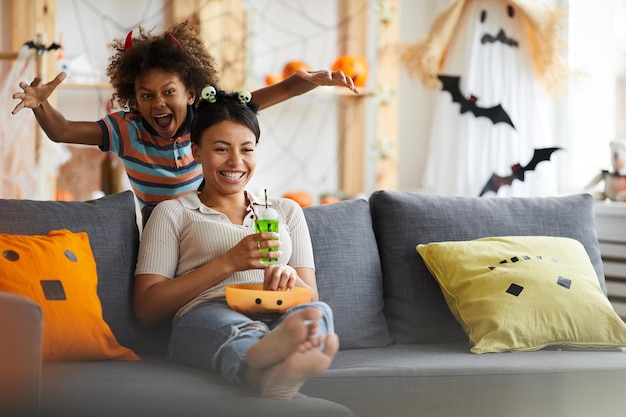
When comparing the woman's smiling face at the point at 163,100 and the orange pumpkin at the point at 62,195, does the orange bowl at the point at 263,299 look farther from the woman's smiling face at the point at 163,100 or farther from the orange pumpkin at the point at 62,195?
the orange pumpkin at the point at 62,195

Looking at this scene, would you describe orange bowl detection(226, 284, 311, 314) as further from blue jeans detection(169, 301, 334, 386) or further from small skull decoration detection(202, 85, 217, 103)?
small skull decoration detection(202, 85, 217, 103)

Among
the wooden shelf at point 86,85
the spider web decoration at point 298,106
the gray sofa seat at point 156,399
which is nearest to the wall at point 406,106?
the spider web decoration at point 298,106

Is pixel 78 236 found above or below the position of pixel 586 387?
above

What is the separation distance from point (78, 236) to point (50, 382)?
16.7 inches

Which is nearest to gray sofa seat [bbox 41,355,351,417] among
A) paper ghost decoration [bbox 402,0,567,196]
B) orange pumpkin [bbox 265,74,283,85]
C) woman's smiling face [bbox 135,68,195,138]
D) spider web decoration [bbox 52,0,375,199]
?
woman's smiling face [bbox 135,68,195,138]

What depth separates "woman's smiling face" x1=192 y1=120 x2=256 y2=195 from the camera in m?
1.68

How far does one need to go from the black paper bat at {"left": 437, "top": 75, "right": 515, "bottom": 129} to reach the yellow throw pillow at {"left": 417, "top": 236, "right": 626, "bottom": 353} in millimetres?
1024

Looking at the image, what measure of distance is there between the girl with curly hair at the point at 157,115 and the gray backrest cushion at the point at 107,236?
192mm

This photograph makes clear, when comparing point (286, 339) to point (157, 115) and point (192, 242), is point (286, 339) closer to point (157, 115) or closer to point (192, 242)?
point (192, 242)

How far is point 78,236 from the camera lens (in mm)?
1706

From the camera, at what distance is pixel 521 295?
1824mm

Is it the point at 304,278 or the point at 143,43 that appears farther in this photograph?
the point at 143,43

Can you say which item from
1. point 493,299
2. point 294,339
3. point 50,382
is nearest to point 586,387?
point 493,299

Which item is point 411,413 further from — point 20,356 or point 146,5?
point 146,5
